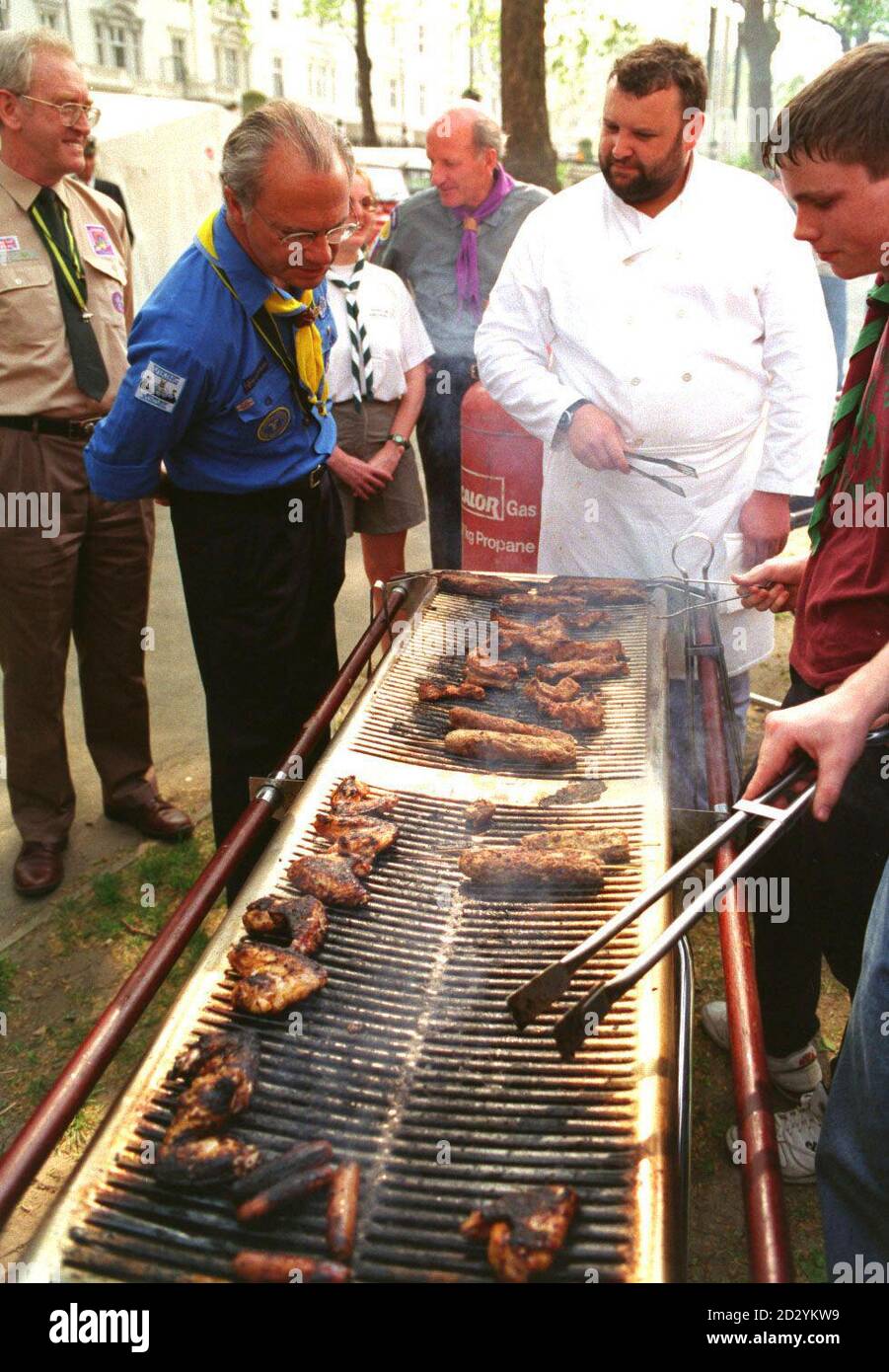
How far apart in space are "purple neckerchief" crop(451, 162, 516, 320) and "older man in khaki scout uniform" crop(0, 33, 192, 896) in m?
1.82

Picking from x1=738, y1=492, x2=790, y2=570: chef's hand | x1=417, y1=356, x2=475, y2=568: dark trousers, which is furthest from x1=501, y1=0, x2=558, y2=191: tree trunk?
x1=738, y1=492, x2=790, y2=570: chef's hand

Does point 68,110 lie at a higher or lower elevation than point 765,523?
higher

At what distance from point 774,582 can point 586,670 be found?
2.02ft

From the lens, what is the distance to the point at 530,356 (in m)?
3.94

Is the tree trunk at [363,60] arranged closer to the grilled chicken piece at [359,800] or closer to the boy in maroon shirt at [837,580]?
the boy in maroon shirt at [837,580]

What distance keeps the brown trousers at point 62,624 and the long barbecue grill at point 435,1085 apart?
6.64 feet

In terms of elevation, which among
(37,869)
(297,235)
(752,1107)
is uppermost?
(297,235)

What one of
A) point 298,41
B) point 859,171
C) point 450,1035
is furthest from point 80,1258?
point 298,41

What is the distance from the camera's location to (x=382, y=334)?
520 centimetres

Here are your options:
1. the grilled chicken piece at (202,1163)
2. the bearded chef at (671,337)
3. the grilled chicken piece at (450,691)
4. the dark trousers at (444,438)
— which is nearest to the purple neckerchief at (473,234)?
the dark trousers at (444,438)

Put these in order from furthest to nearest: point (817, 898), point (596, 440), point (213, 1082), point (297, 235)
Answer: point (596, 440), point (297, 235), point (817, 898), point (213, 1082)

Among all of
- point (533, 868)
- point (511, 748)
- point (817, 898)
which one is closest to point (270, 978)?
point (533, 868)

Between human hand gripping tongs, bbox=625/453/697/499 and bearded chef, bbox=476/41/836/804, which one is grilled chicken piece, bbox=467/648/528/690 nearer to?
bearded chef, bbox=476/41/836/804

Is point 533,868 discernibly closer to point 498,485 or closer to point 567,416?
point 567,416
